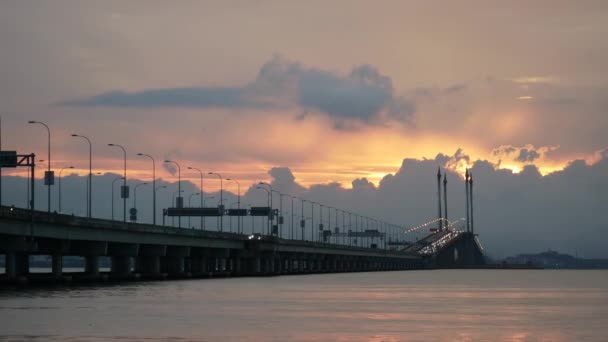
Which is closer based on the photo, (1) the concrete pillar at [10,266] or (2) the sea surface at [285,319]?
(2) the sea surface at [285,319]

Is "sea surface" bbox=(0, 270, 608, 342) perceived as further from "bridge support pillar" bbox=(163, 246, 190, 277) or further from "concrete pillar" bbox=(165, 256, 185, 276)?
"concrete pillar" bbox=(165, 256, 185, 276)

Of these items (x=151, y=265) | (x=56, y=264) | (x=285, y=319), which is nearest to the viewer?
(x=285, y=319)

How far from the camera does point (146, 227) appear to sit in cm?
16725

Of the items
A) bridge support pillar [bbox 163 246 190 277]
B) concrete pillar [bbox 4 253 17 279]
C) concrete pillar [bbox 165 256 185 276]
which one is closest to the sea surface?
concrete pillar [bbox 4 253 17 279]

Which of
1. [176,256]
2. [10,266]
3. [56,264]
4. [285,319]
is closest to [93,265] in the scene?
[56,264]

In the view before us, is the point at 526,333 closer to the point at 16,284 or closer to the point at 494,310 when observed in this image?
the point at 494,310

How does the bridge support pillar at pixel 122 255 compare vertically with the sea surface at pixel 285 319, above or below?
A: above

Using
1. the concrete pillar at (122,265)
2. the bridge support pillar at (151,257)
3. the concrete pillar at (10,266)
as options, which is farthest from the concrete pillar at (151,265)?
the concrete pillar at (10,266)

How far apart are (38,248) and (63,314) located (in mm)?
75300

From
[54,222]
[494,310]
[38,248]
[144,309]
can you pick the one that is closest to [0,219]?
[54,222]

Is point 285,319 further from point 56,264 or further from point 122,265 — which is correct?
point 122,265

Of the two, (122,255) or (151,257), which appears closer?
(122,255)

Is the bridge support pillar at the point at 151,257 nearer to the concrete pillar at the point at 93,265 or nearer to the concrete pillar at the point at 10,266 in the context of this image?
the concrete pillar at the point at 93,265

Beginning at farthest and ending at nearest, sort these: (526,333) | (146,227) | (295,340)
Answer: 1. (146,227)
2. (526,333)
3. (295,340)
